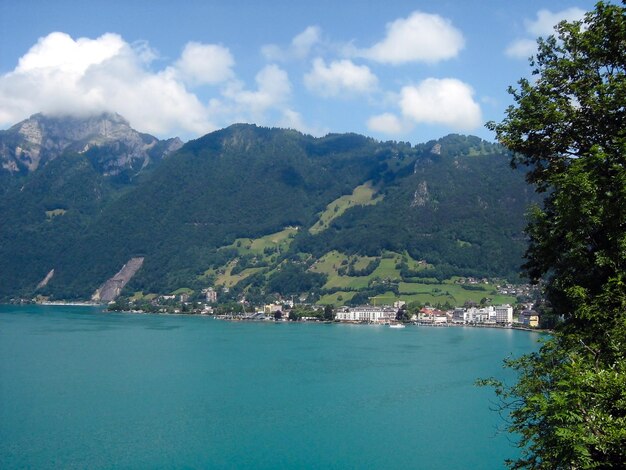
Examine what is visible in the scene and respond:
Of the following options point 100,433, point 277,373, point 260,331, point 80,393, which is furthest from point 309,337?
point 100,433

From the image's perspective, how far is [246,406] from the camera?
39000 millimetres

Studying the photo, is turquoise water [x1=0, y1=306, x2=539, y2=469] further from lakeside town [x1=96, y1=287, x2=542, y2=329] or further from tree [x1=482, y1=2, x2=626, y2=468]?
lakeside town [x1=96, y1=287, x2=542, y2=329]

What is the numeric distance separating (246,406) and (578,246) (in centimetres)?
3134

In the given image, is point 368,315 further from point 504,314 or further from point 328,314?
point 504,314

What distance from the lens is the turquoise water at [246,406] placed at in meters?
28.8

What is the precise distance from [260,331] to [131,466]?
71.2 metres

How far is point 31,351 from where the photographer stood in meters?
63.6

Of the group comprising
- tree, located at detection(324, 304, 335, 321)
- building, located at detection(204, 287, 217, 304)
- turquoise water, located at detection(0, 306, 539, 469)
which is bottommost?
turquoise water, located at detection(0, 306, 539, 469)

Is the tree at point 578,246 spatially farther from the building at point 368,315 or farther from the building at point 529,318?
the building at point 368,315

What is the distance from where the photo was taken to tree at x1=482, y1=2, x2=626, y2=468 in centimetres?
827

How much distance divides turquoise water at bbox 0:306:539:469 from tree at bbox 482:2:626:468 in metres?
18.1

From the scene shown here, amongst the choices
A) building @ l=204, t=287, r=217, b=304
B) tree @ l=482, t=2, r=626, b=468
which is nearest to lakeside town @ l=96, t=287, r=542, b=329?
building @ l=204, t=287, r=217, b=304

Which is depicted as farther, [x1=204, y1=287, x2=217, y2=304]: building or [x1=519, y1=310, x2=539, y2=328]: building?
[x1=204, y1=287, x2=217, y2=304]: building

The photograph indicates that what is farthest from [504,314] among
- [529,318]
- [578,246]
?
[578,246]
